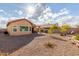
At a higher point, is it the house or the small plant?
the house

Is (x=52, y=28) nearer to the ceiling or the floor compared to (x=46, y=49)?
nearer to the ceiling

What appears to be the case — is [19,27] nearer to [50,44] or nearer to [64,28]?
[50,44]

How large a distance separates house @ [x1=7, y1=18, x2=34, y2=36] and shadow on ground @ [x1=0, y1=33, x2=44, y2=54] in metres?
0.05

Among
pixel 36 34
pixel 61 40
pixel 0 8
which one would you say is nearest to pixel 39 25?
pixel 36 34

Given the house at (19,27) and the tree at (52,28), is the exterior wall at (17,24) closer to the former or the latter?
the house at (19,27)

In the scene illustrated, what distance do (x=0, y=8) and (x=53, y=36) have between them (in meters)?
0.64

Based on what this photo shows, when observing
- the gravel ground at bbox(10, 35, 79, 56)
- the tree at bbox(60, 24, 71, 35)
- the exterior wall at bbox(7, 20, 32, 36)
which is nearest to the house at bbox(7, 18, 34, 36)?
the exterior wall at bbox(7, 20, 32, 36)

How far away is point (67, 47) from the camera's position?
2.65 meters

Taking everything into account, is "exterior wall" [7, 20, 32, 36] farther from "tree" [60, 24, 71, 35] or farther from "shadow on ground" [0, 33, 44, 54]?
"tree" [60, 24, 71, 35]

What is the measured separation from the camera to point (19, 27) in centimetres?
268

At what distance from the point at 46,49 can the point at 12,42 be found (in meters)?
0.37

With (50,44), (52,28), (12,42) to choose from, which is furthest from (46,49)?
(12,42)

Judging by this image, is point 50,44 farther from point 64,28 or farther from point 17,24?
point 17,24

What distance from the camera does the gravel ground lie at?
2635 mm
